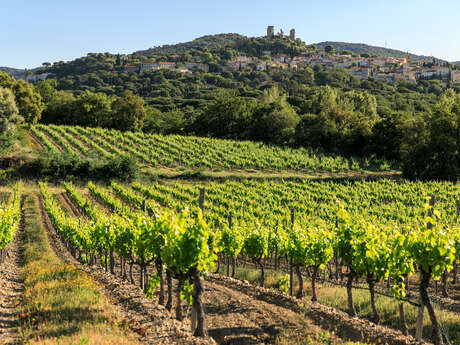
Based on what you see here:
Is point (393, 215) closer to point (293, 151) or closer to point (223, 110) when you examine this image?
point (293, 151)

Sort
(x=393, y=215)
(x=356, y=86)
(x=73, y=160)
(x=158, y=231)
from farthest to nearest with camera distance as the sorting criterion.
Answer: (x=356, y=86) < (x=73, y=160) < (x=393, y=215) < (x=158, y=231)

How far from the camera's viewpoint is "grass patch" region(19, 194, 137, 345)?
7473 mm

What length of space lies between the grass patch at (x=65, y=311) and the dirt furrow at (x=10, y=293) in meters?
0.21

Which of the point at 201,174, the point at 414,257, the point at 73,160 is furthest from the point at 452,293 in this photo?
the point at 73,160

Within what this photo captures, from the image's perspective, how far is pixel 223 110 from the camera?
73062 mm

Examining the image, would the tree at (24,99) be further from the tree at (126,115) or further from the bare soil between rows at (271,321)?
the bare soil between rows at (271,321)

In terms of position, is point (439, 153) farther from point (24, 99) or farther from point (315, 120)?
point (24, 99)

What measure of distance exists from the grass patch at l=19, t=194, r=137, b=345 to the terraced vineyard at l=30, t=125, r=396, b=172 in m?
33.5

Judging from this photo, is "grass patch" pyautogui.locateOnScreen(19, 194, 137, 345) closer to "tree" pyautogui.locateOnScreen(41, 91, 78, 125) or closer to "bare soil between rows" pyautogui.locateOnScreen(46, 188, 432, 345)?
"bare soil between rows" pyautogui.locateOnScreen(46, 188, 432, 345)

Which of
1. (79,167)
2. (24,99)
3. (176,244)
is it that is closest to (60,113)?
(24,99)

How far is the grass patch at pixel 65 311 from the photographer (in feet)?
24.5

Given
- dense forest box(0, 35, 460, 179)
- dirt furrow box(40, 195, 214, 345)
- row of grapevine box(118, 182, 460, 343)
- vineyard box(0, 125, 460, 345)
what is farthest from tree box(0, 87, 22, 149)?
row of grapevine box(118, 182, 460, 343)

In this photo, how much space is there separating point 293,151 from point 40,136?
3603 centimetres

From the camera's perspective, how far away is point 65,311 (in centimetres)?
925
